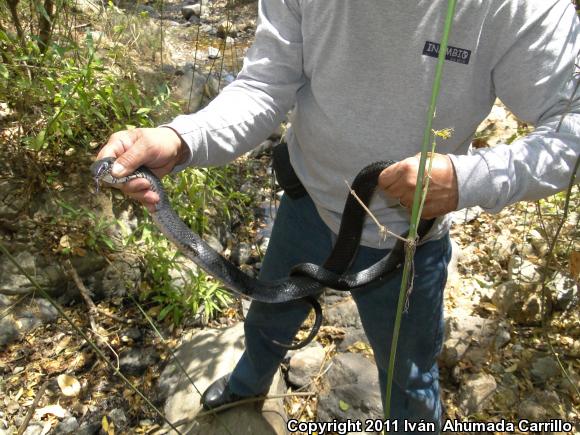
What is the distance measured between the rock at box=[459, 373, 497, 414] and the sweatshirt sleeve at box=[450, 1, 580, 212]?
5.54ft

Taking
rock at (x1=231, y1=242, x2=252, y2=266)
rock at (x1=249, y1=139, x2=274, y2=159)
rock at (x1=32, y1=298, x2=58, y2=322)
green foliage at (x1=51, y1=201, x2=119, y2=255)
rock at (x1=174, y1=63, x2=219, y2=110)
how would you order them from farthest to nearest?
rock at (x1=174, y1=63, x2=219, y2=110)
rock at (x1=249, y1=139, x2=274, y2=159)
rock at (x1=231, y1=242, x2=252, y2=266)
green foliage at (x1=51, y1=201, x2=119, y2=255)
rock at (x1=32, y1=298, x2=58, y2=322)

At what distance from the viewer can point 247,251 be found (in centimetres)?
394

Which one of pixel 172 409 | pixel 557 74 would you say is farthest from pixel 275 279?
pixel 557 74

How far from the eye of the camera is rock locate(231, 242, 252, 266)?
3873 millimetres

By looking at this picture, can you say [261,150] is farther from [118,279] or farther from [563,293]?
[563,293]

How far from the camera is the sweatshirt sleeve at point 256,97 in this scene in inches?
68.0

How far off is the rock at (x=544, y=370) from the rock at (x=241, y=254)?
2108 millimetres

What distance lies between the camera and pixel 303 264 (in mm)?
2012

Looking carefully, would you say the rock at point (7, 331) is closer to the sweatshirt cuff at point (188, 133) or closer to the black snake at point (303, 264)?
the black snake at point (303, 264)

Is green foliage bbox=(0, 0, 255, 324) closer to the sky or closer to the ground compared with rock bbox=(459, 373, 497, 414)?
closer to the sky

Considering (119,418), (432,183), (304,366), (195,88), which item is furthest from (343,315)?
(195,88)

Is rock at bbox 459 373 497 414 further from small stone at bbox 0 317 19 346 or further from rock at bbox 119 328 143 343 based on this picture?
small stone at bbox 0 317 19 346

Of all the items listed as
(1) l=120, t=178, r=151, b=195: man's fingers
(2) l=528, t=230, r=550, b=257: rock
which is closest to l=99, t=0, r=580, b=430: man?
(1) l=120, t=178, r=151, b=195: man's fingers

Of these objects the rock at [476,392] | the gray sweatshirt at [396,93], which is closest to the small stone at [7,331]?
the gray sweatshirt at [396,93]
